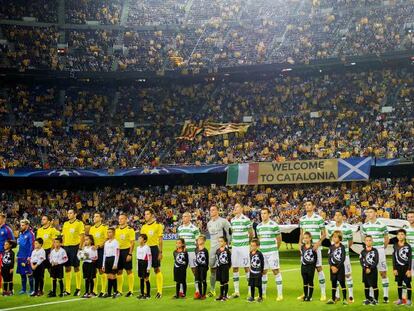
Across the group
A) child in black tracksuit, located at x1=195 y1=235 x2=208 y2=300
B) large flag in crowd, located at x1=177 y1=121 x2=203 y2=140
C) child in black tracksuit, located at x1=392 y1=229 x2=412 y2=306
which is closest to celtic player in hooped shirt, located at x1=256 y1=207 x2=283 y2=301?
child in black tracksuit, located at x1=195 y1=235 x2=208 y2=300

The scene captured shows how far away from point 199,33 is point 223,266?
42.4 metres

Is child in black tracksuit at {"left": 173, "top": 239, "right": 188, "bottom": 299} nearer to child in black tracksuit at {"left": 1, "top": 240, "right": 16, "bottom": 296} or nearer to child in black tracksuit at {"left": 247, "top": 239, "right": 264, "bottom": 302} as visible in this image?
child in black tracksuit at {"left": 247, "top": 239, "right": 264, "bottom": 302}

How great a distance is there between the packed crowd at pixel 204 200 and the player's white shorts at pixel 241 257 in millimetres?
20590

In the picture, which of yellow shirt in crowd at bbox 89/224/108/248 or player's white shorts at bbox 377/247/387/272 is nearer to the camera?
player's white shorts at bbox 377/247/387/272

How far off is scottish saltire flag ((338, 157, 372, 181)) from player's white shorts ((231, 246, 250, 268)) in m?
26.1

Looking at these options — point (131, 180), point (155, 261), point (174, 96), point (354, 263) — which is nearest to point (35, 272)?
point (155, 261)

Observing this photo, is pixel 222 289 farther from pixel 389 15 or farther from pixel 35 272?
pixel 389 15

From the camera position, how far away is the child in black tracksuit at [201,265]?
17219 mm

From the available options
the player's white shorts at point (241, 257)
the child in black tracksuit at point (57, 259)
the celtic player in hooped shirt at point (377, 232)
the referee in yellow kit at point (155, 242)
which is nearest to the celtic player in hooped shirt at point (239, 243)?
the player's white shorts at point (241, 257)

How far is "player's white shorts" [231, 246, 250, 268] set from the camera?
1725cm

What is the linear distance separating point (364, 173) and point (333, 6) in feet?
62.0

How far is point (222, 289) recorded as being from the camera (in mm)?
16953

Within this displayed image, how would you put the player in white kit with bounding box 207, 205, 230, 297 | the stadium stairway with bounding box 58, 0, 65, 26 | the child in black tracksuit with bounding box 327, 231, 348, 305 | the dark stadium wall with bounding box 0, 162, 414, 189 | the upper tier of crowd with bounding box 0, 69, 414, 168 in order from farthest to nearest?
the stadium stairway with bounding box 58, 0, 65, 26, the dark stadium wall with bounding box 0, 162, 414, 189, the upper tier of crowd with bounding box 0, 69, 414, 168, the player in white kit with bounding box 207, 205, 230, 297, the child in black tracksuit with bounding box 327, 231, 348, 305

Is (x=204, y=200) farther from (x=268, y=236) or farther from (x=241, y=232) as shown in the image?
(x=268, y=236)
